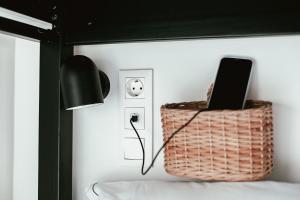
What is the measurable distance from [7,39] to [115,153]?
470 millimetres

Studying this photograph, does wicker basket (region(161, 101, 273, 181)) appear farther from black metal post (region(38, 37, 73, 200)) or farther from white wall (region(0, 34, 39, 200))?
white wall (region(0, 34, 39, 200))

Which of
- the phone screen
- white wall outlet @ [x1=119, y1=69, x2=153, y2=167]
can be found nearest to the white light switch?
white wall outlet @ [x1=119, y1=69, x2=153, y2=167]

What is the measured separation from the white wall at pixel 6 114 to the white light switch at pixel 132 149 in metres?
0.36

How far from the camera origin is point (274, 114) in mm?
833

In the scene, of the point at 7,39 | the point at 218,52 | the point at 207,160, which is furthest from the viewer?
the point at 7,39

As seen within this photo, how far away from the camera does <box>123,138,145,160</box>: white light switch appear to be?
3.05ft

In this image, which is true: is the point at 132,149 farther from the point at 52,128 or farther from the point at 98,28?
the point at 98,28

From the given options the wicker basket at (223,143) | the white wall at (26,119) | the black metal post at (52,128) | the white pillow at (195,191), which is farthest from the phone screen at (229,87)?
the white wall at (26,119)

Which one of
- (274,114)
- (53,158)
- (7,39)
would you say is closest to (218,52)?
(274,114)

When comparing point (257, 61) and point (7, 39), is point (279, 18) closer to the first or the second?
point (257, 61)

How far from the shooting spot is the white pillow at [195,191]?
2.40 feet

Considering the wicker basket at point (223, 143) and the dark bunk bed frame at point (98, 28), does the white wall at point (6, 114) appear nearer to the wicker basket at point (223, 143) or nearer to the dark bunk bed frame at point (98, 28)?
the dark bunk bed frame at point (98, 28)

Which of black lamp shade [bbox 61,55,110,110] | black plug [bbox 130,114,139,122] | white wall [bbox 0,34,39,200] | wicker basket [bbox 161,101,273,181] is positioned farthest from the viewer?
white wall [bbox 0,34,39,200]

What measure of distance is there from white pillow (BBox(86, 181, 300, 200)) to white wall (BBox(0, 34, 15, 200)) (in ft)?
1.10
